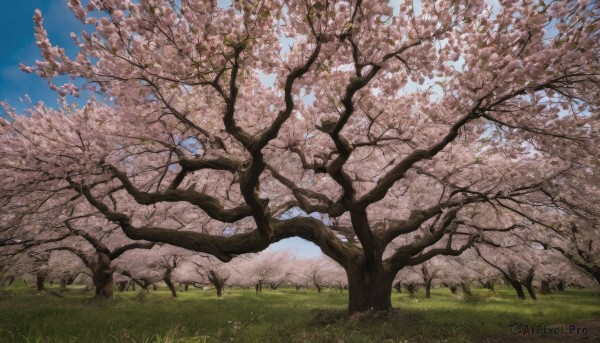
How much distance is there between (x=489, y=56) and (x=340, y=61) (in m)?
3.22

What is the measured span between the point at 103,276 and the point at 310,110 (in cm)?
1644

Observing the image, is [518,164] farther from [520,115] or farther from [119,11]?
[119,11]

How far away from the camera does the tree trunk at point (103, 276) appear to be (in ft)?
59.4

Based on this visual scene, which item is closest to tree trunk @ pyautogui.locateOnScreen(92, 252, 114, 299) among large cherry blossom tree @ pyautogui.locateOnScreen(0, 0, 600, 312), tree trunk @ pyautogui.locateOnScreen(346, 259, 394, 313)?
large cherry blossom tree @ pyautogui.locateOnScreen(0, 0, 600, 312)

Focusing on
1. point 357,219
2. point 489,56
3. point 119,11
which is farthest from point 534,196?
point 119,11

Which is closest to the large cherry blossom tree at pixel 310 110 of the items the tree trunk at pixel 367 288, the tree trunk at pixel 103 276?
the tree trunk at pixel 367 288

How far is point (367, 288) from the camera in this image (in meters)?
11.2

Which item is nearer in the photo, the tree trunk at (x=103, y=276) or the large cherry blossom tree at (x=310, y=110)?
the large cherry blossom tree at (x=310, y=110)

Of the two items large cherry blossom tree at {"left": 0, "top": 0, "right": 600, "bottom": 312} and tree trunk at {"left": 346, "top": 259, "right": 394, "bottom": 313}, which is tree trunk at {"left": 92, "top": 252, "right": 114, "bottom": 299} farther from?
tree trunk at {"left": 346, "top": 259, "right": 394, "bottom": 313}

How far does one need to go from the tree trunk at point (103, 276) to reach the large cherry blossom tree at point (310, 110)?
6922 mm

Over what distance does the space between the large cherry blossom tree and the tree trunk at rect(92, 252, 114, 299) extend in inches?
273

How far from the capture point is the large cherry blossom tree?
5.68 meters

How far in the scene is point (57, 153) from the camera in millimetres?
9250

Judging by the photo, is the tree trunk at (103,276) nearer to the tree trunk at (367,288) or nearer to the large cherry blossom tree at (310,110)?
the large cherry blossom tree at (310,110)
